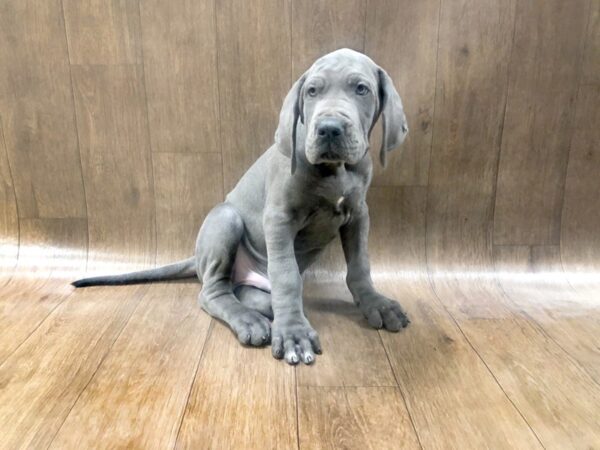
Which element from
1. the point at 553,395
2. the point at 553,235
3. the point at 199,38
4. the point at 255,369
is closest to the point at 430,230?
the point at 553,235

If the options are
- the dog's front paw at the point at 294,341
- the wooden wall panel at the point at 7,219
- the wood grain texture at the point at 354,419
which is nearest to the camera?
the wood grain texture at the point at 354,419

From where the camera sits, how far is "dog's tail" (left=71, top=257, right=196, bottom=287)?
7.38ft

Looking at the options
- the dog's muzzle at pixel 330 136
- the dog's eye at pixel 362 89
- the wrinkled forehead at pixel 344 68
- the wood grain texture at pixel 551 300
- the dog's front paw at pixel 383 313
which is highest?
the wrinkled forehead at pixel 344 68

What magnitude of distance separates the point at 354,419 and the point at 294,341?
0.38 meters

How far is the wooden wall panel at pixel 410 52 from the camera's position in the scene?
2.19 m

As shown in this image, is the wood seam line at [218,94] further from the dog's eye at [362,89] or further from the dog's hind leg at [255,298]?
the dog's eye at [362,89]

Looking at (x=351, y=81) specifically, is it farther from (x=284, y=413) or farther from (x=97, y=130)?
(x=97, y=130)

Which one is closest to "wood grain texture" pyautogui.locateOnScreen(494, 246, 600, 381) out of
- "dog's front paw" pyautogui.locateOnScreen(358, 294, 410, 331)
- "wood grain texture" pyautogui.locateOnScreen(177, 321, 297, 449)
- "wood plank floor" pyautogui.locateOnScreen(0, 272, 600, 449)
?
"wood plank floor" pyautogui.locateOnScreen(0, 272, 600, 449)

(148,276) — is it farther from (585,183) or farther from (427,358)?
(585,183)

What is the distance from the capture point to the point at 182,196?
2.42 metres

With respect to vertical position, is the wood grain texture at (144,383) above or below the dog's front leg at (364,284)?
below

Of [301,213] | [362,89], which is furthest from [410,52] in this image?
[301,213]

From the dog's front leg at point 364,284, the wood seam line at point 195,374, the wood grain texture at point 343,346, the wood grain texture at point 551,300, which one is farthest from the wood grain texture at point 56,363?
the wood grain texture at point 551,300

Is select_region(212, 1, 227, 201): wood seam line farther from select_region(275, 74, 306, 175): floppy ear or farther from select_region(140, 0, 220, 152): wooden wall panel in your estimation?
select_region(275, 74, 306, 175): floppy ear
